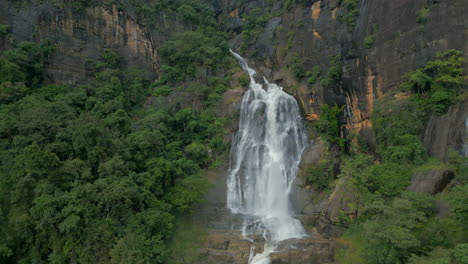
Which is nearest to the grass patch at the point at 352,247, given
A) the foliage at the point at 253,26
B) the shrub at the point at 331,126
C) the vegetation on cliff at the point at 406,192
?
the vegetation on cliff at the point at 406,192

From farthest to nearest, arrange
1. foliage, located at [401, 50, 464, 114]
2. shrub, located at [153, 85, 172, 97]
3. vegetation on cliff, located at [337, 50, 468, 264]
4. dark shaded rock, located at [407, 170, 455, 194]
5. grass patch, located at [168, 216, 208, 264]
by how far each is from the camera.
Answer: shrub, located at [153, 85, 172, 97] → foliage, located at [401, 50, 464, 114] → grass patch, located at [168, 216, 208, 264] → dark shaded rock, located at [407, 170, 455, 194] → vegetation on cliff, located at [337, 50, 468, 264]

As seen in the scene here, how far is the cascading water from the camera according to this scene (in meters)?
21.1

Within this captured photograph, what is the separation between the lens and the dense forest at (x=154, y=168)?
51.5 ft

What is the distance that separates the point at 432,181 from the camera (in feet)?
57.0

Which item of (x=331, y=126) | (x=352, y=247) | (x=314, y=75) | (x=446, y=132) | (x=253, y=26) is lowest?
(x=352, y=247)

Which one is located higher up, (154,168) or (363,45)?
(363,45)

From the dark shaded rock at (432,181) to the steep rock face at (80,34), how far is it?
77.6 ft

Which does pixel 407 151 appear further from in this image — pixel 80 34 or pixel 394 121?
pixel 80 34

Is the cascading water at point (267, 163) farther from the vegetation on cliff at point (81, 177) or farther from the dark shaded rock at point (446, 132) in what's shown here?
the dark shaded rock at point (446, 132)

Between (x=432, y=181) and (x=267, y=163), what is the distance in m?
10.9

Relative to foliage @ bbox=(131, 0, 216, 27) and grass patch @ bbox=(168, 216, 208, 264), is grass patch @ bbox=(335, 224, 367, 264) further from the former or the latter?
foliage @ bbox=(131, 0, 216, 27)

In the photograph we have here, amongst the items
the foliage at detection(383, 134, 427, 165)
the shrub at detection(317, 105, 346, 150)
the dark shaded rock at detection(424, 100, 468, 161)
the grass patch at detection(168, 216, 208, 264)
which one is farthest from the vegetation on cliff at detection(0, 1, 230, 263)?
the dark shaded rock at detection(424, 100, 468, 161)

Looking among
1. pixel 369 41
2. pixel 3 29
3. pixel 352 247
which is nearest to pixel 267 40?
pixel 369 41

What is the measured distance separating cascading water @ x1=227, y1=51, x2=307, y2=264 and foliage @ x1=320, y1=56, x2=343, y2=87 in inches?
132
